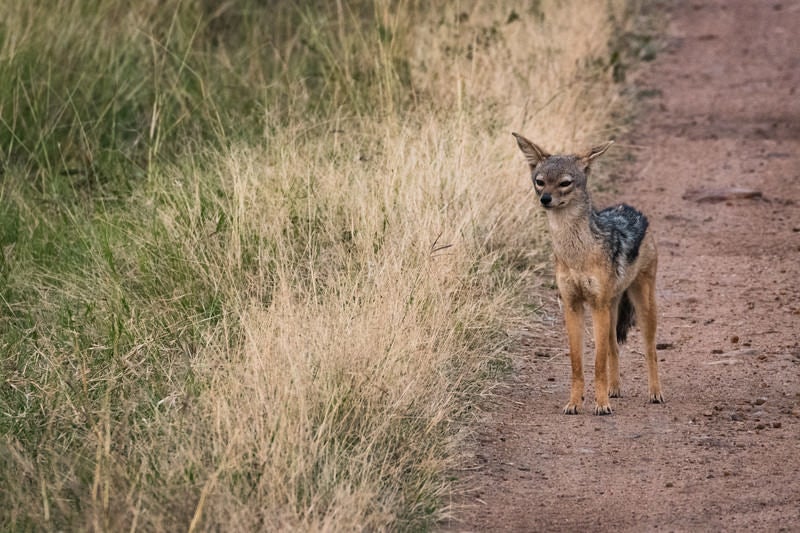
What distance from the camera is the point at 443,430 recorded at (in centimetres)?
554

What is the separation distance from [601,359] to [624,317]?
53 centimetres

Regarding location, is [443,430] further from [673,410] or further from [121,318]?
[121,318]

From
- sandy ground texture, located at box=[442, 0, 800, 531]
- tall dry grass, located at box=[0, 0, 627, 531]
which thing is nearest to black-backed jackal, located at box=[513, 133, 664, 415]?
sandy ground texture, located at box=[442, 0, 800, 531]

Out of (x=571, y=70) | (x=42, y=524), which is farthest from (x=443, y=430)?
(x=571, y=70)

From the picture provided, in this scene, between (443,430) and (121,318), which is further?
(121,318)

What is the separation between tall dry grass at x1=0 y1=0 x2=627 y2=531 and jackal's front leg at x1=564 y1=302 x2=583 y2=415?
16.4 inches

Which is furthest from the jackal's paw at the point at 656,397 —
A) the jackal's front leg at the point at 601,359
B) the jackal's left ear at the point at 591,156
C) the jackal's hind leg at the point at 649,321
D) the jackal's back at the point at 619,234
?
the jackal's left ear at the point at 591,156

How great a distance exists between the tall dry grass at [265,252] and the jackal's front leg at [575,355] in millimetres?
416

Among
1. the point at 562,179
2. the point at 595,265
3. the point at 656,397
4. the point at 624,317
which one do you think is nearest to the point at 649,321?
the point at 624,317

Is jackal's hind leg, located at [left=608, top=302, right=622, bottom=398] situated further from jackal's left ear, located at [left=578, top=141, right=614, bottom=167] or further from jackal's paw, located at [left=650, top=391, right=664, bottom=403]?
jackal's left ear, located at [left=578, top=141, right=614, bottom=167]

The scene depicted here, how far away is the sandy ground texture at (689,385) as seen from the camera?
16.5 ft

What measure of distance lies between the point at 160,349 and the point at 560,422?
1806 millimetres

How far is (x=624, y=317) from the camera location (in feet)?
21.7

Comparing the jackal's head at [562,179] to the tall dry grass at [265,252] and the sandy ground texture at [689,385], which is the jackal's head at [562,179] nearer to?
the tall dry grass at [265,252]
